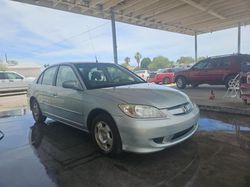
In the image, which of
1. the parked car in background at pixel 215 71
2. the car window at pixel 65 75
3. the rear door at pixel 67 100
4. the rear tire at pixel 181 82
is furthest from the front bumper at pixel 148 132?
the rear tire at pixel 181 82

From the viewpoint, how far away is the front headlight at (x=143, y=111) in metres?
2.95

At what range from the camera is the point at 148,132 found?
285cm

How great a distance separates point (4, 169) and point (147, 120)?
7.23ft

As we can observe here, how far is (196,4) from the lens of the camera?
11414 millimetres

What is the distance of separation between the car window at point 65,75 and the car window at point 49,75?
0.30 metres

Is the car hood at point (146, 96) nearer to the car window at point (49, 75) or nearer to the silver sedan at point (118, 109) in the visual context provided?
the silver sedan at point (118, 109)

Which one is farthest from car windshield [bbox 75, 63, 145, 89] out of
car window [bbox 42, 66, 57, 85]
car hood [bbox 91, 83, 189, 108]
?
car window [bbox 42, 66, 57, 85]

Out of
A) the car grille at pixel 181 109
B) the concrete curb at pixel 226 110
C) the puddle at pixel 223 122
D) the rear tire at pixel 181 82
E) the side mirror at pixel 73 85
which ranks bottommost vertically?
the puddle at pixel 223 122

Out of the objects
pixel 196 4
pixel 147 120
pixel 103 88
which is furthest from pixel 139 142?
pixel 196 4

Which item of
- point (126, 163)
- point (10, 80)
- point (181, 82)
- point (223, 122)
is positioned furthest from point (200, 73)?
point (10, 80)

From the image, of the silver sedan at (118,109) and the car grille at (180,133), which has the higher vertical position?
the silver sedan at (118,109)

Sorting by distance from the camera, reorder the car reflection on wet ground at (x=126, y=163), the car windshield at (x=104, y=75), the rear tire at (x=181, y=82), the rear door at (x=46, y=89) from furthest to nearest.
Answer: the rear tire at (x=181, y=82) < the rear door at (x=46, y=89) < the car windshield at (x=104, y=75) < the car reflection on wet ground at (x=126, y=163)

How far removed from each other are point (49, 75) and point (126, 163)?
120 inches

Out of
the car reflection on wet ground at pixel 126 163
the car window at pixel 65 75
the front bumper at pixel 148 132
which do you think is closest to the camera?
the car reflection on wet ground at pixel 126 163
